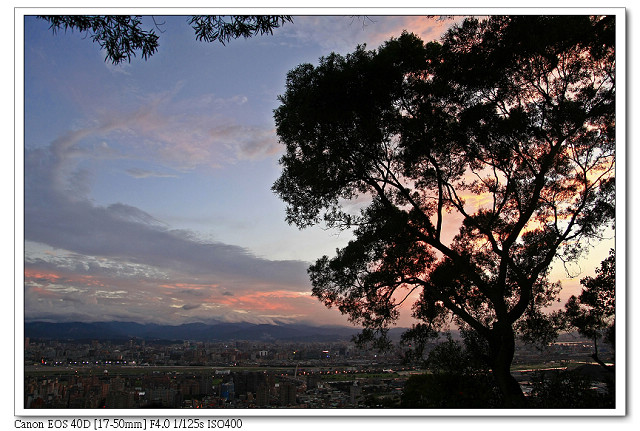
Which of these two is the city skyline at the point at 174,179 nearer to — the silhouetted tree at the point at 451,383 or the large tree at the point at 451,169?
the large tree at the point at 451,169

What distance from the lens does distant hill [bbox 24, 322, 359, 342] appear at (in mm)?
5191

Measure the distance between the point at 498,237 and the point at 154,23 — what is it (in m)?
4.97

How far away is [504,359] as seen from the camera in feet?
18.2

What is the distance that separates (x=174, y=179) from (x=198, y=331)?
2.02 m

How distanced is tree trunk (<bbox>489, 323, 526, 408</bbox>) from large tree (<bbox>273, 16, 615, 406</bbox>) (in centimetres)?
2

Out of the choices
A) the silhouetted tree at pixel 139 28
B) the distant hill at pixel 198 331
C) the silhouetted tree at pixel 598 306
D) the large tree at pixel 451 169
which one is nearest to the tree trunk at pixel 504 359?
the large tree at pixel 451 169

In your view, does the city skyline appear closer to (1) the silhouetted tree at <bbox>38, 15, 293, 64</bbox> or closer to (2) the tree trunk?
(1) the silhouetted tree at <bbox>38, 15, 293, 64</bbox>

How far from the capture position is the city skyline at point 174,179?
17.3 feet

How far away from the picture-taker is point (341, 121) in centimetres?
616

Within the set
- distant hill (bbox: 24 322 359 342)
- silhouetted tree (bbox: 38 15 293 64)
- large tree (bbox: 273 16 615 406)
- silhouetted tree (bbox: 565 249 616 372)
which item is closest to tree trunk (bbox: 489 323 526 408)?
large tree (bbox: 273 16 615 406)

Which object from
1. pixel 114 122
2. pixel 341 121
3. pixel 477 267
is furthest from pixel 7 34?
pixel 477 267

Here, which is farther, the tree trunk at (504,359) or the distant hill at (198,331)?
the tree trunk at (504,359)

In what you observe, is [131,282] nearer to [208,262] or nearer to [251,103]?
[208,262]

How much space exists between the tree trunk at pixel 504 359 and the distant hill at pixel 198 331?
180cm
